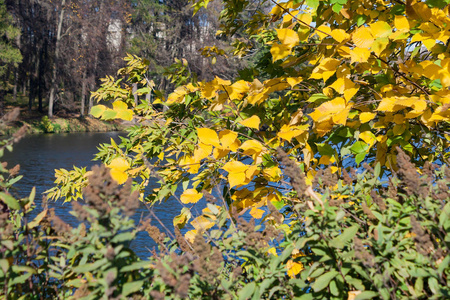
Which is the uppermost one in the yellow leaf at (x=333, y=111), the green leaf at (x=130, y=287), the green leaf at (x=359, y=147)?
the yellow leaf at (x=333, y=111)

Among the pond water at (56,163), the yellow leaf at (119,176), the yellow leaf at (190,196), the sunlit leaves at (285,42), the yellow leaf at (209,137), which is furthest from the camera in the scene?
the pond water at (56,163)

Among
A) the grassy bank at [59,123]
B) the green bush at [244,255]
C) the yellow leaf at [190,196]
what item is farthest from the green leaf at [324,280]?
the grassy bank at [59,123]

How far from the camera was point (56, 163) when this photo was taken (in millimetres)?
18594

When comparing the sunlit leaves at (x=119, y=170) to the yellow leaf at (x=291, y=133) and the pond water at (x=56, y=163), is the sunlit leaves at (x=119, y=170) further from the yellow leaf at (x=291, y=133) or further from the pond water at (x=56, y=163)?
the pond water at (x=56, y=163)

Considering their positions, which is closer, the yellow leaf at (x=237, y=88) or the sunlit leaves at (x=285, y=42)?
the sunlit leaves at (x=285, y=42)

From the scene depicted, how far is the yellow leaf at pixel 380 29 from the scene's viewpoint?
157 cm

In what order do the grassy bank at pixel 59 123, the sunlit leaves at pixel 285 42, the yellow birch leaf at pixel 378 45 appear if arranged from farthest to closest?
the grassy bank at pixel 59 123 < the sunlit leaves at pixel 285 42 < the yellow birch leaf at pixel 378 45

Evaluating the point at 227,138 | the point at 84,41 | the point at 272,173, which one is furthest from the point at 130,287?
the point at 84,41

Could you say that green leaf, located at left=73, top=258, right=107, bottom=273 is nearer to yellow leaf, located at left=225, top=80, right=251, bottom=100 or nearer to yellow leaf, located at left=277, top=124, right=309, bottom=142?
yellow leaf, located at left=277, top=124, right=309, bottom=142

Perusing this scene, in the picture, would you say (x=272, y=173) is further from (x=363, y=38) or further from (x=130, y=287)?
(x=130, y=287)

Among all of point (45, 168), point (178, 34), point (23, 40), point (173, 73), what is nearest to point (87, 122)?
point (23, 40)

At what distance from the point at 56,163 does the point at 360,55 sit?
62.7 ft

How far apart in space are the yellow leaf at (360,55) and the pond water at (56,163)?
7.65m

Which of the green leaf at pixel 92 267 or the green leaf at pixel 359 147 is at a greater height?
the green leaf at pixel 359 147
